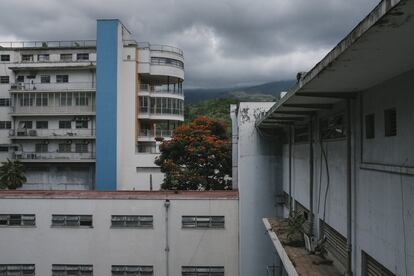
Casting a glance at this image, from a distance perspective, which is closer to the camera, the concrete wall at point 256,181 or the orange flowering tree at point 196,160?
the concrete wall at point 256,181

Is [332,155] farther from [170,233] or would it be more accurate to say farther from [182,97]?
[182,97]

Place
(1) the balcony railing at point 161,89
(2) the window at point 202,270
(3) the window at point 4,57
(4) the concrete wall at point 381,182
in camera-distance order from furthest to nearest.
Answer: (3) the window at point 4,57 < (1) the balcony railing at point 161,89 < (2) the window at point 202,270 < (4) the concrete wall at point 381,182

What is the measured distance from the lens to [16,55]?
38.7m

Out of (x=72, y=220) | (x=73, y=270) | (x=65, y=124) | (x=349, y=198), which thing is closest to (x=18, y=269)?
(x=73, y=270)

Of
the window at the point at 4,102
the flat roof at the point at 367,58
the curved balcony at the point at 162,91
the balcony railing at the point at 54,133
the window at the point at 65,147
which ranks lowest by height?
the window at the point at 65,147

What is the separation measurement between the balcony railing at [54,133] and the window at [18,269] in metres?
19.3

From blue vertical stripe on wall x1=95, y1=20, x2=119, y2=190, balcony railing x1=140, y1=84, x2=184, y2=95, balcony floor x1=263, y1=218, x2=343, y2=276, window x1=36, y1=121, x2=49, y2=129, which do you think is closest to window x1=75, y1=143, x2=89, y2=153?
blue vertical stripe on wall x1=95, y1=20, x2=119, y2=190

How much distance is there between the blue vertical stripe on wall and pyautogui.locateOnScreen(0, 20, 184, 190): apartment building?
0.08 meters

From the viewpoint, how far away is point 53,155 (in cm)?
3775

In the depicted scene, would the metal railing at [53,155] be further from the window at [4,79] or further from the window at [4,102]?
the window at [4,79]

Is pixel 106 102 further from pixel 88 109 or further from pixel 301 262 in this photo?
pixel 301 262

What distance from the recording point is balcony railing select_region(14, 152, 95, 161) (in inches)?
1462

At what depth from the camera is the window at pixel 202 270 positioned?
59.2 feet

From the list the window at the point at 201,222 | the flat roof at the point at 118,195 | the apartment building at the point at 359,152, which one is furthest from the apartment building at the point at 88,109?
the apartment building at the point at 359,152
